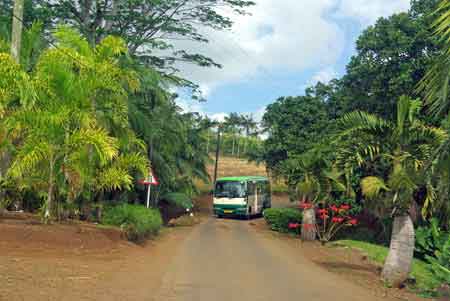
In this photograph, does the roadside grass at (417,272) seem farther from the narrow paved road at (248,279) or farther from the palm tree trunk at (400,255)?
the narrow paved road at (248,279)

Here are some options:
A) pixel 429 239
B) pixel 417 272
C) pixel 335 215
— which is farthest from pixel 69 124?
pixel 429 239

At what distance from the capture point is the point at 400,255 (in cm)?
1019

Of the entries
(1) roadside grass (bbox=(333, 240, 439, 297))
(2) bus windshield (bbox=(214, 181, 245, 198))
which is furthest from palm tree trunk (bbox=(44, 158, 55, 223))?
(2) bus windshield (bbox=(214, 181, 245, 198))

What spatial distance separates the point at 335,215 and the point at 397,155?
946 centimetres

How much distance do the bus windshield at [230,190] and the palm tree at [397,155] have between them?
2169 centimetres

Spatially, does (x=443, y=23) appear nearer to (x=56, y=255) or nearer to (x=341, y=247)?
(x=56, y=255)

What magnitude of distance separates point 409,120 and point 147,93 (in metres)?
12.8

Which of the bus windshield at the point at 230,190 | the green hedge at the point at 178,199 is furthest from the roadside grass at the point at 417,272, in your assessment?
the bus windshield at the point at 230,190

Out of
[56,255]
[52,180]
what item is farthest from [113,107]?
[56,255]

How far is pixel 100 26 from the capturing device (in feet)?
69.2

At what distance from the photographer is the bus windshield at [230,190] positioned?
32.8m

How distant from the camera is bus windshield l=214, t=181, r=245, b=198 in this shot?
108 ft

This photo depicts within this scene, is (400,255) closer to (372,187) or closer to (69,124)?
(372,187)

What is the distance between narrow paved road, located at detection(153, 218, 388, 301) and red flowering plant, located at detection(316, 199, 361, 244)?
16.1 feet
